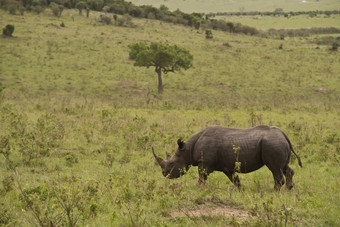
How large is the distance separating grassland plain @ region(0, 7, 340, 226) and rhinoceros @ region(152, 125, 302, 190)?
0.47m

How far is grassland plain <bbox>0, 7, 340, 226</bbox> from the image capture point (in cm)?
710

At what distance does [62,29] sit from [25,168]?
5070 centimetres

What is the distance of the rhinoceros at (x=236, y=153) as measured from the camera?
8508 mm

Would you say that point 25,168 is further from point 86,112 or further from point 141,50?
point 141,50

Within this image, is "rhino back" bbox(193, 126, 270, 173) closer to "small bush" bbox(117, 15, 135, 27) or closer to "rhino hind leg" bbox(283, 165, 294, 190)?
"rhino hind leg" bbox(283, 165, 294, 190)

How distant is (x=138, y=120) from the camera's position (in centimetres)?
1862

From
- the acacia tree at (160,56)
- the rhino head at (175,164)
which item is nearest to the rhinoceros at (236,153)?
the rhino head at (175,164)

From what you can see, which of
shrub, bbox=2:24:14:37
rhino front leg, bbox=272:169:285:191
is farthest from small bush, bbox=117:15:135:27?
rhino front leg, bbox=272:169:285:191

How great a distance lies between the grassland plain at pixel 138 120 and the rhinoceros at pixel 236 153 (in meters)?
0.47

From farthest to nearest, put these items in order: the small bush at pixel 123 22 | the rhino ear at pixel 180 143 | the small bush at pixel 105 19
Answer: the small bush at pixel 105 19 → the small bush at pixel 123 22 → the rhino ear at pixel 180 143

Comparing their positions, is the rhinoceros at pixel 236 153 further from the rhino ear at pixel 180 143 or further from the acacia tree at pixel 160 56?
the acacia tree at pixel 160 56

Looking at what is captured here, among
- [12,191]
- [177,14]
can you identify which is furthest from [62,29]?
[12,191]

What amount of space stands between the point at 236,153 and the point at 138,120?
10.4 metres

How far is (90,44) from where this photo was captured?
52031 millimetres
